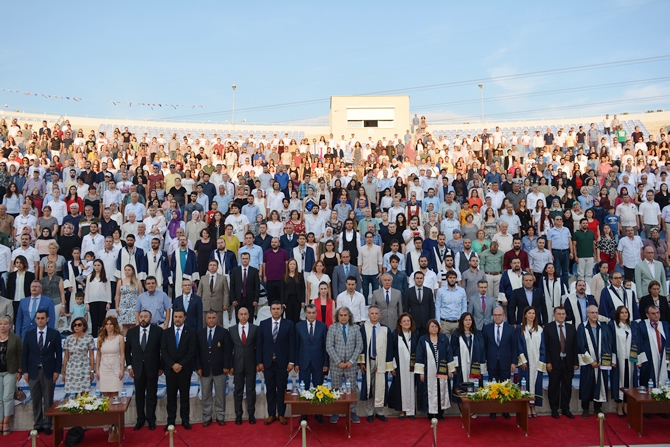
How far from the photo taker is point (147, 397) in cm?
851

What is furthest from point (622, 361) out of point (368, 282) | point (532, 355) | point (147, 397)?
point (147, 397)

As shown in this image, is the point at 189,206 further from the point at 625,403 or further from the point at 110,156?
the point at 625,403

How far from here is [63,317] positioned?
10.7 m

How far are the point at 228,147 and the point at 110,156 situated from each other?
12.4 ft

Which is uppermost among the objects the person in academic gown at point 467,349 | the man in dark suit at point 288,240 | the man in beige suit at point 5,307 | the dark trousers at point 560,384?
the man in dark suit at point 288,240

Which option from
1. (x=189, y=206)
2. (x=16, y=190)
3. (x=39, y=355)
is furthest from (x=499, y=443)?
(x=16, y=190)

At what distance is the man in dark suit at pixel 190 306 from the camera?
30.6 ft

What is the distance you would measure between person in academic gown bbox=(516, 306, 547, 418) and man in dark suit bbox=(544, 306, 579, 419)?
0.15 meters

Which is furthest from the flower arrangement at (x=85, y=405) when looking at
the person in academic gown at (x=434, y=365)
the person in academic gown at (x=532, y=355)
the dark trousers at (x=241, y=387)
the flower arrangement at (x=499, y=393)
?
the person in academic gown at (x=532, y=355)

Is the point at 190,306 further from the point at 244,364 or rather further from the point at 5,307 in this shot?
the point at 5,307

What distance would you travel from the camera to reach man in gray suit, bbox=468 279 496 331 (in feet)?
32.3

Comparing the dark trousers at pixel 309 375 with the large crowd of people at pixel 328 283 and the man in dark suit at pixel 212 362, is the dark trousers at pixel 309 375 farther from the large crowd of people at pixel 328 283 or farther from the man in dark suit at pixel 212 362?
the man in dark suit at pixel 212 362

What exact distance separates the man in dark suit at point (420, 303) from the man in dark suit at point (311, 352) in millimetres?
1868

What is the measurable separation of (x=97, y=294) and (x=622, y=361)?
8.81 meters
